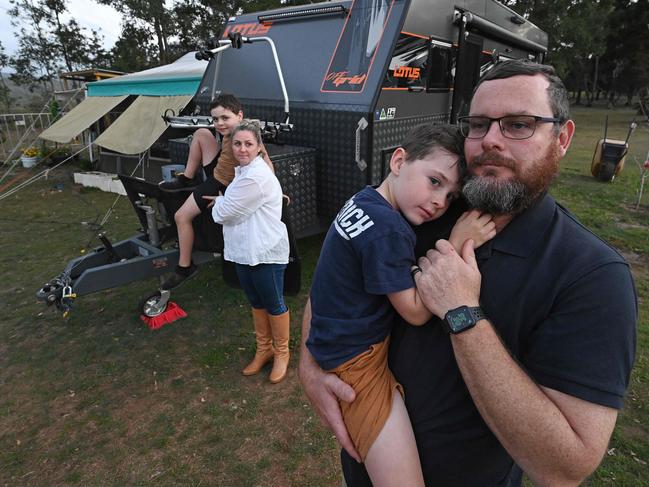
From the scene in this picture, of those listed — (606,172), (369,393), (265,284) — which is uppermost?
(369,393)

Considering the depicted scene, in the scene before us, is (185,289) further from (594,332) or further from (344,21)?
(594,332)

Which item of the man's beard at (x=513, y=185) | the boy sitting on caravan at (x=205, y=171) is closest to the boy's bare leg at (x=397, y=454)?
the man's beard at (x=513, y=185)

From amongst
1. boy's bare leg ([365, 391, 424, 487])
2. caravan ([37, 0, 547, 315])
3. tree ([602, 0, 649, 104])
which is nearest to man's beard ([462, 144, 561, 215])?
boy's bare leg ([365, 391, 424, 487])

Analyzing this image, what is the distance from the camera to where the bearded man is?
0.95 meters

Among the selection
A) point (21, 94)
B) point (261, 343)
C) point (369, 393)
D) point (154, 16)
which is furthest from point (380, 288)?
point (21, 94)

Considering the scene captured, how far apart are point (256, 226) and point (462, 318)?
2.09 metres

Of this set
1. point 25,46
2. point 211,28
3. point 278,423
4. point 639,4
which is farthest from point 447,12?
point 639,4

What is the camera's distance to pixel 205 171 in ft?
12.6

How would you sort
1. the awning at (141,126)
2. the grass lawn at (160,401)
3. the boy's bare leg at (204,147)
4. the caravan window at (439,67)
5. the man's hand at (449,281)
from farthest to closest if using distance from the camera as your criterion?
the awning at (141,126) < the caravan window at (439,67) < the boy's bare leg at (204,147) < the grass lawn at (160,401) < the man's hand at (449,281)

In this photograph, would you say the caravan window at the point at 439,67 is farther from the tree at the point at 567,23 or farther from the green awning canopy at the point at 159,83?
the tree at the point at 567,23

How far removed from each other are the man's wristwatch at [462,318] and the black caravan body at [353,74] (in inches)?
109

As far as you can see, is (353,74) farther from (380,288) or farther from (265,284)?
(380,288)

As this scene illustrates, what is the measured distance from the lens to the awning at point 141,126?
7148 millimetres

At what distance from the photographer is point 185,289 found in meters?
4.71
